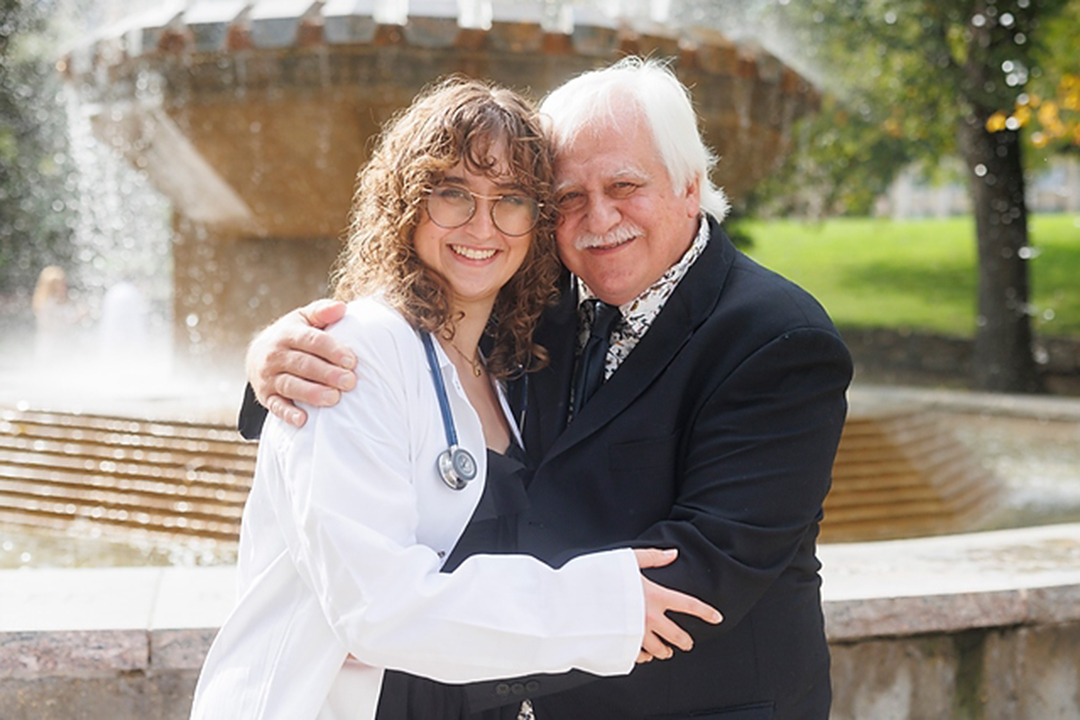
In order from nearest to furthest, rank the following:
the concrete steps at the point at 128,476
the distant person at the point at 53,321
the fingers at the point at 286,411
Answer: the fingers at the point at 286,411
the concrete steps at the point at 128,476
the distant person at the point at 53,321

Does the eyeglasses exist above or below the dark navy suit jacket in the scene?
above

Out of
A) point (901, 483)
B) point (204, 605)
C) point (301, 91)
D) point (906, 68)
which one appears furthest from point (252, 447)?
point (906, 68)

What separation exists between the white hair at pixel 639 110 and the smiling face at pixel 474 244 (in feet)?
0.78

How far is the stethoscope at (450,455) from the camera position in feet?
6.31

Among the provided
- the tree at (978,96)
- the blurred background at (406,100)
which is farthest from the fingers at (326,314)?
the tree at (978,96)

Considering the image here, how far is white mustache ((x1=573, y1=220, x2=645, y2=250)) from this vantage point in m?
2.27

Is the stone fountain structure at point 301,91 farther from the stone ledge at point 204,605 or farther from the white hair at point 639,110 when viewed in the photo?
the white hair at point 639,110

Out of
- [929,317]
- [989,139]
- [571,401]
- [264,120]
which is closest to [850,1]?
[989,139]

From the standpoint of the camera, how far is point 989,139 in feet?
48.0

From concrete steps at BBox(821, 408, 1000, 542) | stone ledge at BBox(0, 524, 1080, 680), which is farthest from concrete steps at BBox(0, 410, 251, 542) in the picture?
concrete steps at BBox(821, 408, 1000, 542)

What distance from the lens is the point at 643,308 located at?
2303mm

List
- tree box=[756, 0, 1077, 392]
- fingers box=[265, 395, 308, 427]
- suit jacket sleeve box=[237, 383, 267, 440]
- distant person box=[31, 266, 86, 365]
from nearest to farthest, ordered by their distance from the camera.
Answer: fingers box=[265, 395, 308, 427] → suit jacket sleeve box=[237, 383, 267, 440] → distant person box=[31, 266, 86, 365] → tree box=[756, 0, 1077, 392]

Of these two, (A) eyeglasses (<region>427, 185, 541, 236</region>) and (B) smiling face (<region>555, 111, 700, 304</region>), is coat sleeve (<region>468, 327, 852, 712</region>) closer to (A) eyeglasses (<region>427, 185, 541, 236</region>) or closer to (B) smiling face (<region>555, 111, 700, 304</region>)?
(B) smiling face (<region>555, 111, 700, 304</region>)

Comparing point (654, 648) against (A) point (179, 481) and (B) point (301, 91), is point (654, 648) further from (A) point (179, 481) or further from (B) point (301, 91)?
(B) point (301, 91)
